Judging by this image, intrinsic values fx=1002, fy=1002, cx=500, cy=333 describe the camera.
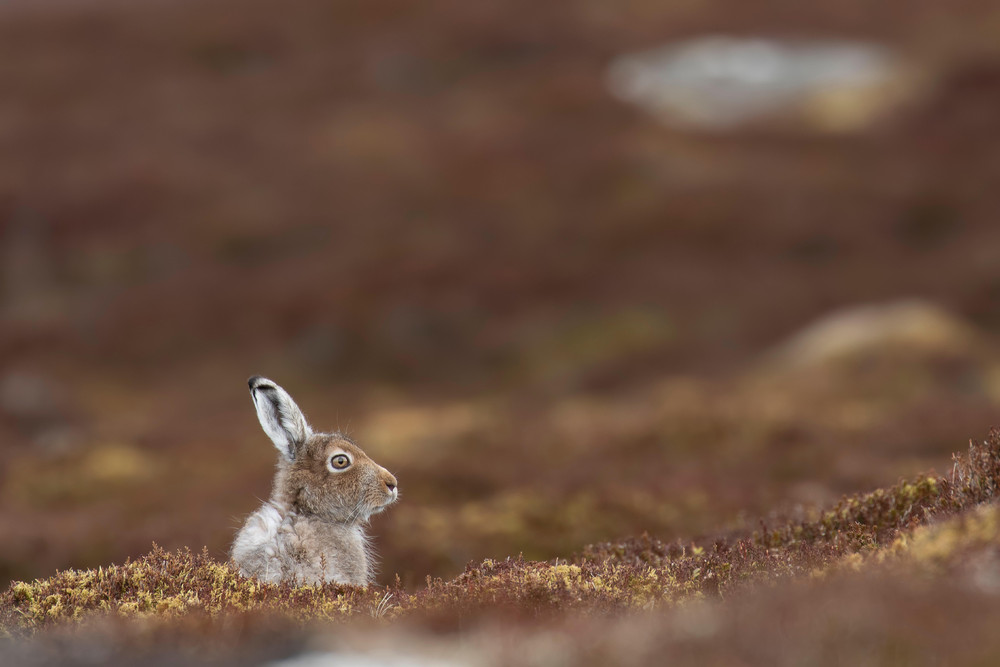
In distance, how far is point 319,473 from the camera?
9000mm

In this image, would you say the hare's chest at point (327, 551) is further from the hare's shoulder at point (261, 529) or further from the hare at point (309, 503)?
the hare's shoulder at point (261, 529)

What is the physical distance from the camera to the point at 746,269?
35906 mm

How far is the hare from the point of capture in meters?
8.38

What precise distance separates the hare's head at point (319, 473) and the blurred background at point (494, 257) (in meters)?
6.81

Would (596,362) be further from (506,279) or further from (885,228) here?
(885,228)

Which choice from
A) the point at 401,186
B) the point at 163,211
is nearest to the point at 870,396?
the point at 401,186

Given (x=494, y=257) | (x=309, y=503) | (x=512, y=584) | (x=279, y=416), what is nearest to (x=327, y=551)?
(x=309, y=503)

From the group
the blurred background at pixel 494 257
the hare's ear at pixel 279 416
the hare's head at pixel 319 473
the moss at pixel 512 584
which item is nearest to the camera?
the moss at pixel 512 584

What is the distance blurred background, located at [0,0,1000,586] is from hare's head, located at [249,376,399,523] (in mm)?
6814

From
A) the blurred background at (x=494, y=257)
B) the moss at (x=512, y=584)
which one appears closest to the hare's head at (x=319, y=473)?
the moss at (x=512, y=584)

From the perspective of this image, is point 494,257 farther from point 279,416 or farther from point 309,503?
point 309,503

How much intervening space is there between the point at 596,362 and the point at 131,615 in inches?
1082

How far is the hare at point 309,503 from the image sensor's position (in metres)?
8.38

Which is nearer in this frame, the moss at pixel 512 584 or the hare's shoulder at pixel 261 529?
the moss at pixel 512 584
